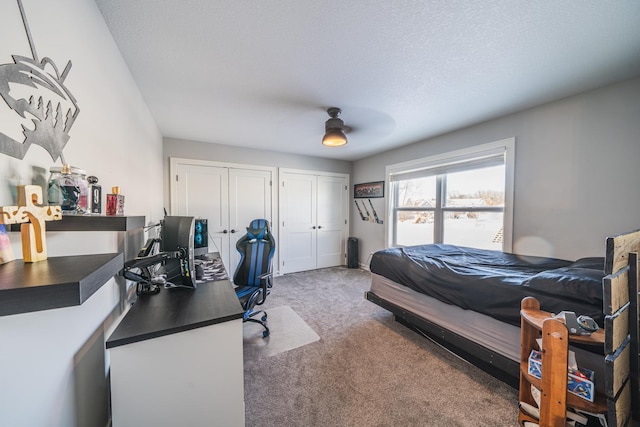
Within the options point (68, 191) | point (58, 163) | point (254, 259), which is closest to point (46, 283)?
point (68, 191)

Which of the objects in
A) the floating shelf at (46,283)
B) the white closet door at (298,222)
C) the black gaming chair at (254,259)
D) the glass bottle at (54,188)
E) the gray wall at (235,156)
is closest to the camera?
the floating shelf at (46,283)

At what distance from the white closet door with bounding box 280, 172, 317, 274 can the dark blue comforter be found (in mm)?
2245

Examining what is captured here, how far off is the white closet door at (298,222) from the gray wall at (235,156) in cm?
26

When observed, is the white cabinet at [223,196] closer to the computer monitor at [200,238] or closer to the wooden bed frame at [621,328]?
the computer monitor at [200,238]

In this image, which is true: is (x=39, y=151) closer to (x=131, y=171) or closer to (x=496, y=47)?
(x=131, y=171)

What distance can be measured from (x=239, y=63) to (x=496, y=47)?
1887 mm

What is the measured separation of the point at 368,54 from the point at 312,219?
351 centimetres

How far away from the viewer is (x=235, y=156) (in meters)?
4.11

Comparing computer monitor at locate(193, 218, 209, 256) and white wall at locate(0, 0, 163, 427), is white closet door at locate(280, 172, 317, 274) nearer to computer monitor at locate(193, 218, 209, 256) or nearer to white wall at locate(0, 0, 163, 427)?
computer monitor at locate(193, 218, 209, 256)

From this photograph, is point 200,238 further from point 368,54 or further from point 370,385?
point 368,54

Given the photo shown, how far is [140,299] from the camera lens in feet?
4.62

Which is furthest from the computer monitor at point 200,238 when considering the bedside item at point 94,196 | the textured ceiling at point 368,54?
the bedside item at point 94,196

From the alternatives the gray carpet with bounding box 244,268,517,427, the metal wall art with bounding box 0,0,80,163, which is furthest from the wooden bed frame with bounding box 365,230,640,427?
the metal wall art with bounding box 0,0,80,163

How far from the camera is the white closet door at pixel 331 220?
5027mm
